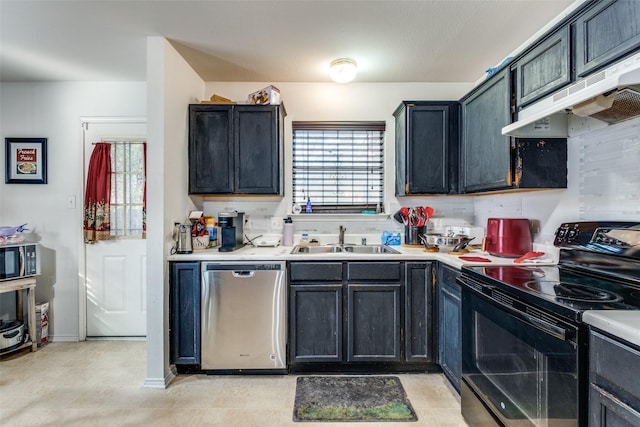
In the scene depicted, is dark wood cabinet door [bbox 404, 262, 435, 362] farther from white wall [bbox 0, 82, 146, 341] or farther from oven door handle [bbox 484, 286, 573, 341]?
white wall [bbox 0, 82, 146, 341]

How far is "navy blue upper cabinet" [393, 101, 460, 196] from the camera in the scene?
2623 millimetres

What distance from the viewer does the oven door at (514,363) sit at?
1049 mm

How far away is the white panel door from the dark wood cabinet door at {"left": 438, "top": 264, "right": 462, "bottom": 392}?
2.70m

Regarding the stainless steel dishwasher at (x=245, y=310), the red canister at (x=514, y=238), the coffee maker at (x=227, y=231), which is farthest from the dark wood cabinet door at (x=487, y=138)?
the coffee maker at (x=227, y=231)

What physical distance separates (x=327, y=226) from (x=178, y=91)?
66.9 inches

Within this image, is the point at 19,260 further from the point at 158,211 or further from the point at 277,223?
the point at 277,223

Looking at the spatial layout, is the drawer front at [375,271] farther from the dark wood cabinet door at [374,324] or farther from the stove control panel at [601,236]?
the stove control panel at [601,236]

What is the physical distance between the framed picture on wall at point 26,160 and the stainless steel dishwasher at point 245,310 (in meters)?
2.09

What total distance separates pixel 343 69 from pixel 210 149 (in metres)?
1.30

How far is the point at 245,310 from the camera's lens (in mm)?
2248

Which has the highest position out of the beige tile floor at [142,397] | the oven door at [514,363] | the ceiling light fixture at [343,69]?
the ceiling light fixture at [343,69]

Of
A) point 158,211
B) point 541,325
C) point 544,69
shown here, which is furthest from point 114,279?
point 544,69

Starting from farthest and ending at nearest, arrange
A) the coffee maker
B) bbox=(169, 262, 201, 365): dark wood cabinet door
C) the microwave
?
the microwave → the coffee maker → bbox=(169, 262, 201, 365): dark wood cabinet door

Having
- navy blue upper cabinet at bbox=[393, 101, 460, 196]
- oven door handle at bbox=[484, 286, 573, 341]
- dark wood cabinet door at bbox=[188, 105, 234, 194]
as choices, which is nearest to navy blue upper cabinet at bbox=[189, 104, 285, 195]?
dark wood cabinet door at bbox=[188, 105, 234, 194]
